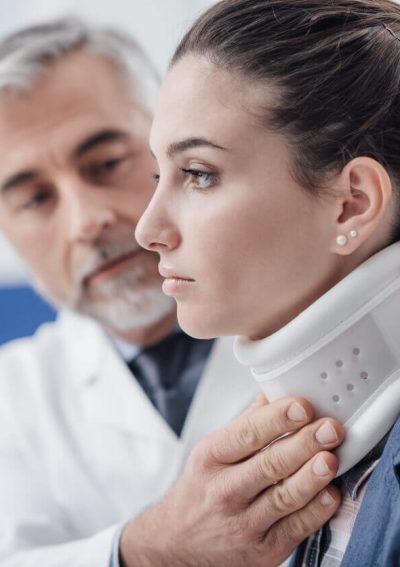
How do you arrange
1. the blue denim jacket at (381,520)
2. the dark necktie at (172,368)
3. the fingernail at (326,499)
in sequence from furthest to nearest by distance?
1. the dark necktie at (172,368)
2. the fingernail at (326,499)
3. the blue denim jacket at (381,520)

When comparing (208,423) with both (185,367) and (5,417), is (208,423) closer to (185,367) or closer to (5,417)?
(185,367)

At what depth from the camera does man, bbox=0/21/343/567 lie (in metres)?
1.33

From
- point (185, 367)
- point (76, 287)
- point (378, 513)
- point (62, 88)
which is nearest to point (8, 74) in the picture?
point (62, 88)

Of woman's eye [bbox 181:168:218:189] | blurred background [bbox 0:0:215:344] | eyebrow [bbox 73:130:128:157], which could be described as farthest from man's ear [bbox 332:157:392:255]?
blurred background [bbox 0:0:215:344]

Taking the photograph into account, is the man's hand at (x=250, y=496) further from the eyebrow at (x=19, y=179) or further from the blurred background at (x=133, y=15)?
the blurred background at (x=133, y=15)

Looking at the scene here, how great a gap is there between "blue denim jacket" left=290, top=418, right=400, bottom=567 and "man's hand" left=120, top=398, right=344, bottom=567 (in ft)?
0.15

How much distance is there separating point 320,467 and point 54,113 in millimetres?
831

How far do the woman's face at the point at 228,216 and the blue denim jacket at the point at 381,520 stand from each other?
16 cm

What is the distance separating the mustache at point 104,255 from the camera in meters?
1.35

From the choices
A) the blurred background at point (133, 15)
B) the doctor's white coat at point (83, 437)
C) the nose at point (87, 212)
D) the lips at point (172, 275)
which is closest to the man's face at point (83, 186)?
the nose at point (87, 212)

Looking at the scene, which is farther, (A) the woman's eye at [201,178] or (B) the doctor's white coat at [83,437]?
(B) the doctor's white coat at [83,437]

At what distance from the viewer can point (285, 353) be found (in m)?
0.75

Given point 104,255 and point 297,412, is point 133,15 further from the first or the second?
point 297,412

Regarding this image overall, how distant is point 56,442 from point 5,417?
0.13 metres
